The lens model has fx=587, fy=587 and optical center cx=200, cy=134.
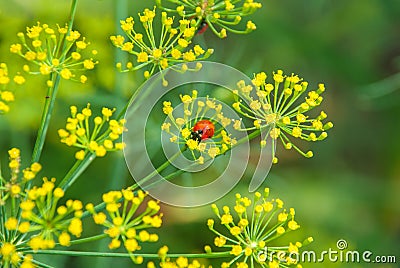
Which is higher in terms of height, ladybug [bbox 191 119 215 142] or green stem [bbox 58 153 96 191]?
ladybug [bbox 191 119 215 142]

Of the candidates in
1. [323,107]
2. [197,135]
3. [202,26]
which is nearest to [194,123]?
[197,135]

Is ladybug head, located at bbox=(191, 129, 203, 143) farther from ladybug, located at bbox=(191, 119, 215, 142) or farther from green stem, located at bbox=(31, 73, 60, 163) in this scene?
green stem, located at bbox=(31, 73, 60, 163)

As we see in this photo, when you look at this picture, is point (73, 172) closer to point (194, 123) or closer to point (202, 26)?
point (194, 123)

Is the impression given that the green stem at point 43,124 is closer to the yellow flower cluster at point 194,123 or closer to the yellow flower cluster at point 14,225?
the yellow flower cluster at point 14,225

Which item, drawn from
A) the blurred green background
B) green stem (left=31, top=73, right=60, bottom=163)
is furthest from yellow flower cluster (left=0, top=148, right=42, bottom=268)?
the blurred green background

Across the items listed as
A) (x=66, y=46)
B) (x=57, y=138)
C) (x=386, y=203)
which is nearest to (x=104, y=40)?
(x=57, y=138)
